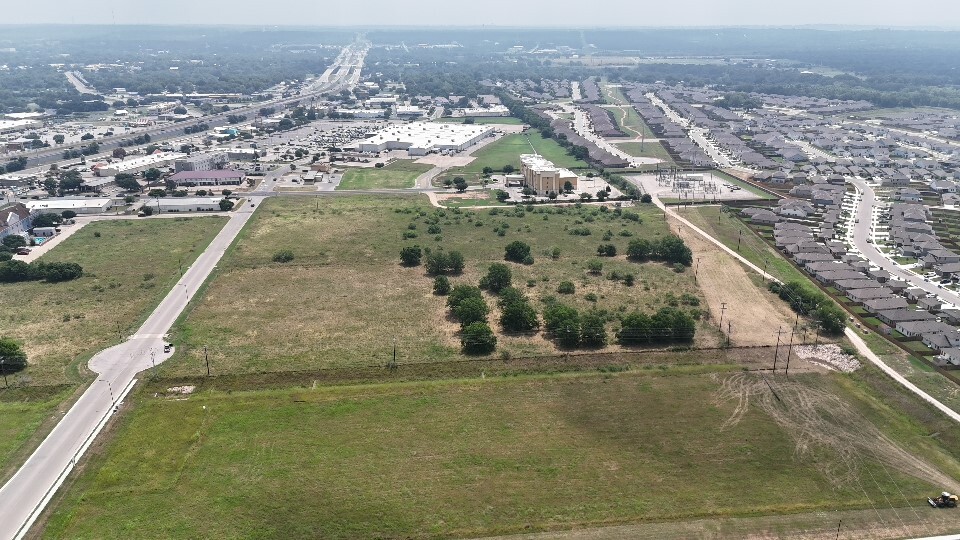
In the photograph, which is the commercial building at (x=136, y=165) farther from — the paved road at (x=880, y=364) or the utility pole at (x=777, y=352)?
the utility pole at (x=777, y=352)

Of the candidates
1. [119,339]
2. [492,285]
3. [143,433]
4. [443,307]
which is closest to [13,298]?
[119,339]

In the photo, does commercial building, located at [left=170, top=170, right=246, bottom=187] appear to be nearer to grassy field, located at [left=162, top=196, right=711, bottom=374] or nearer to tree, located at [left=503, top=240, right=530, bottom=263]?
grassy field, located at [left=162, top=196, right=711, bottom=374]

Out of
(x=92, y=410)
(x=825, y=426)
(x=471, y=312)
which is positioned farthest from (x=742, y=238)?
(x=92, y=410)

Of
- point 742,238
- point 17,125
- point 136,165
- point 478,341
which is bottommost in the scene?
point 742,238

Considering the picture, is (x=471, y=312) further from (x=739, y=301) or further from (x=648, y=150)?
(x=648, y=150)

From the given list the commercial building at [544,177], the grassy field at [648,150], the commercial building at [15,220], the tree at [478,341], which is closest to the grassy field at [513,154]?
the commercial building at [544,177]

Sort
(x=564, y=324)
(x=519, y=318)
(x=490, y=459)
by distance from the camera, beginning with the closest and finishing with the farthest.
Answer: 1. (x=490, y=459)
2. (x=564, y=324)
3. (x=519, y=318)
